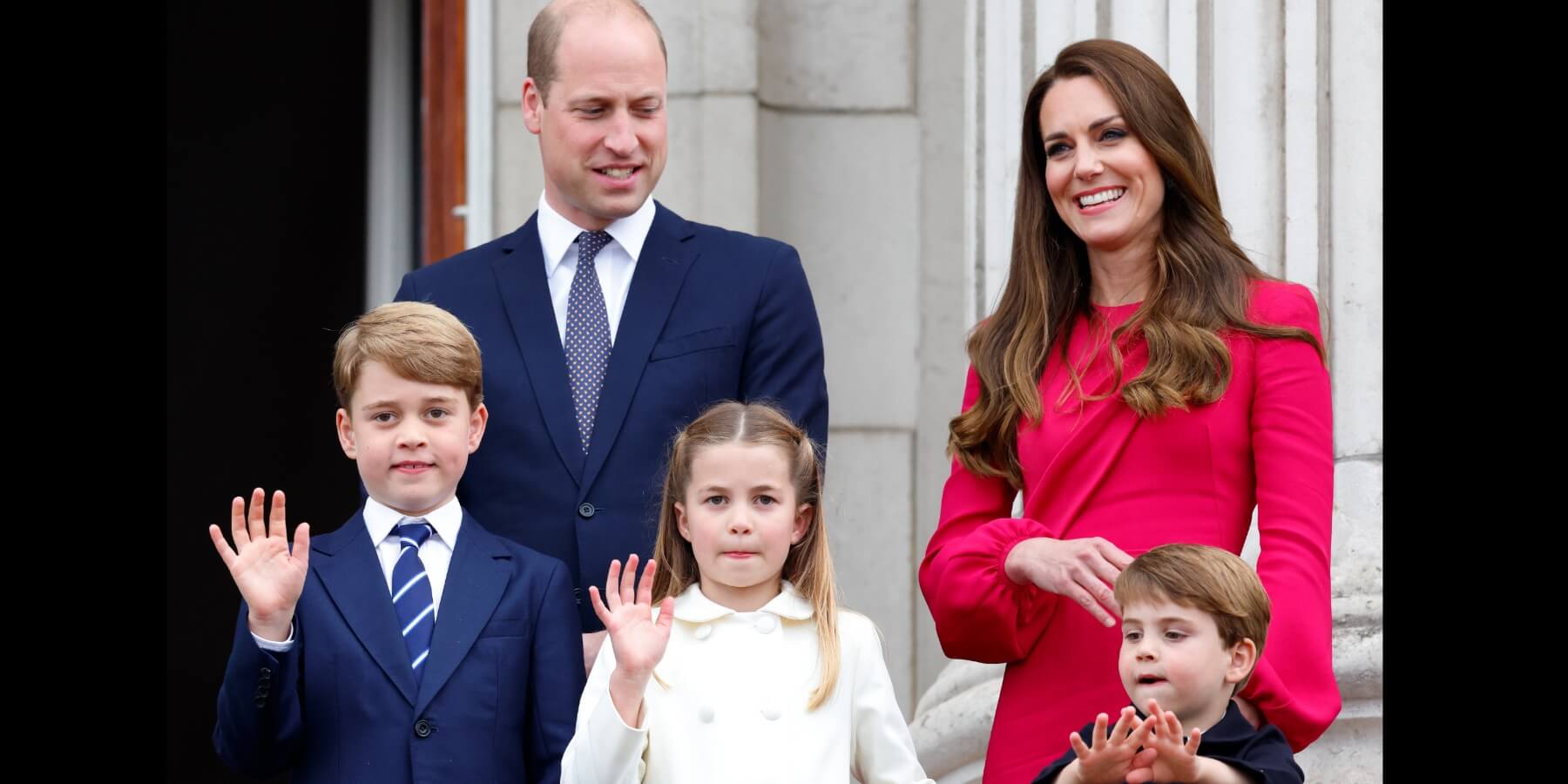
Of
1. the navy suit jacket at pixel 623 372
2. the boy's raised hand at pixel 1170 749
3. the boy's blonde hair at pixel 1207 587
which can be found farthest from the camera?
the navy suit jacket at pixel 623 372

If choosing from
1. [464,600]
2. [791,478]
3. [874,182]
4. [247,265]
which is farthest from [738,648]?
[247,265]

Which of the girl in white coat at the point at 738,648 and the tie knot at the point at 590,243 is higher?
the tie knot at the point at 590,243

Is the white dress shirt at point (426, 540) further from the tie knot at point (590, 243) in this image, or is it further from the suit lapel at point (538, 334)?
the tie knot at point (590, 243)

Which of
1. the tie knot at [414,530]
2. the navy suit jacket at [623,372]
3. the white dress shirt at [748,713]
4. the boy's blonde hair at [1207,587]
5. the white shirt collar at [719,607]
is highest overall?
the navy suit jacket at [623,372]

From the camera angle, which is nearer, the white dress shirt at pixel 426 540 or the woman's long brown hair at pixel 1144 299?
the woman's long brown hair at pixel 1144 299

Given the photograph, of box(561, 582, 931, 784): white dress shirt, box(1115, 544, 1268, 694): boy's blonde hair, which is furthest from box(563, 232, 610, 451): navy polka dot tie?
box(1115, 544, 1268, 694): boy's blonde hair

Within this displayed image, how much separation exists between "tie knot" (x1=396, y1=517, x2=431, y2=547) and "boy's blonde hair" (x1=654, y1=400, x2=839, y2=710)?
37 cm

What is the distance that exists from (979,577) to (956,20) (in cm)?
300

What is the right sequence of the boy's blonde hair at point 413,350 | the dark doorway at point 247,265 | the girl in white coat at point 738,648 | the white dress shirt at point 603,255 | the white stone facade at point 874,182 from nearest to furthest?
the girl in white coat at point 738,648 < the boy's blonde hair at point 413,350 < the white dress shirt at point 603,255 < the white stone facade at point 874,182 < the dark doorway at point 247,265

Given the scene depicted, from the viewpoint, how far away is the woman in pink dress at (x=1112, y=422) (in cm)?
282

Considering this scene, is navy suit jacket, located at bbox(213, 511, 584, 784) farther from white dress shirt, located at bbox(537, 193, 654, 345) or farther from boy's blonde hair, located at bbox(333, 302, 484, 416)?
white dress shirt, located at bbox(537, 193, 654, 345)

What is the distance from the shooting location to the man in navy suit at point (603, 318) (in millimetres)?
3221

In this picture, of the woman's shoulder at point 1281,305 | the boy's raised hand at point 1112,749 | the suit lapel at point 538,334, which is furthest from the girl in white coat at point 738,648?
the woman's shoulder at point 1281,305

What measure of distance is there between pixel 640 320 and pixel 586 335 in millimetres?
105
